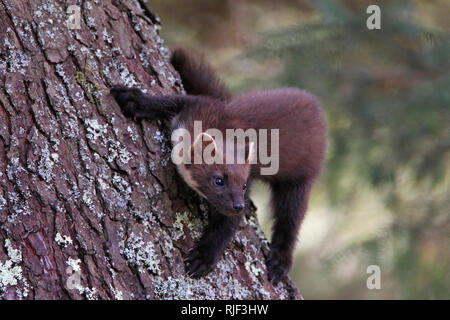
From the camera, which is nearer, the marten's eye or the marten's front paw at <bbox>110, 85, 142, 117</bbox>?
the marten's front paw at <bbox>110, 85, 142, 117</bbox>

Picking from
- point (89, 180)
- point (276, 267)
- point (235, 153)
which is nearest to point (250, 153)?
point (235, 153)

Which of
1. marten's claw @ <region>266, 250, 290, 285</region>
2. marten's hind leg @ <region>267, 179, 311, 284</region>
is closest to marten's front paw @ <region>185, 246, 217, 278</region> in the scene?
marten's claw @ <region>266, 250, 290, 285</region>

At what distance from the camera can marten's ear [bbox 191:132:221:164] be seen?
12.9 ft

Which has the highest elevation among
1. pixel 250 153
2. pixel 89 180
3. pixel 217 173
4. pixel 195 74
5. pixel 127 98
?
pixel 195 74

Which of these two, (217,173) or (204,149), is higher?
(204,149)

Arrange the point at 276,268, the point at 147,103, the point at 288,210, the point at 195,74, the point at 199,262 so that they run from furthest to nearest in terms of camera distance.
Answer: the point at 288,210, the point at 195,74, the point at 276,268, the point at 147,103, the point at 199,262

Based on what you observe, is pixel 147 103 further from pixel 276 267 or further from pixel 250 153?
pixel 276 267

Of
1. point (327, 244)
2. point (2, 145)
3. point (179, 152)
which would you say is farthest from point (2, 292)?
point (327, 244)

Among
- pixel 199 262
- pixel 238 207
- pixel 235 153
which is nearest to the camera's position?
pixel 199 262

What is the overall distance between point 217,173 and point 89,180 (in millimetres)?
1111

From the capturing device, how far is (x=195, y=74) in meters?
4.48

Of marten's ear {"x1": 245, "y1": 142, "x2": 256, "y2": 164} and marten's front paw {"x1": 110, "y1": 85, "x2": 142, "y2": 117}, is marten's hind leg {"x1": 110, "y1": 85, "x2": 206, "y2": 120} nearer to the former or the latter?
marten's front paw {"x1": 110, "y1": 85, "x2": 142, "y2": 117}

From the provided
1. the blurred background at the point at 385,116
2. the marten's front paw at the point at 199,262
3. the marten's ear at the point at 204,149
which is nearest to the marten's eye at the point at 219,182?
the marten's ear at the point at 204,149

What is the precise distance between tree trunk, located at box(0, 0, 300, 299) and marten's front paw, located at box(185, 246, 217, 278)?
0.04m
